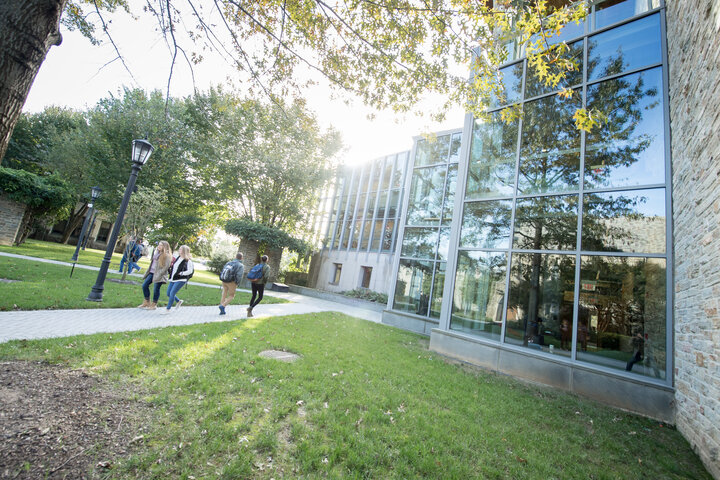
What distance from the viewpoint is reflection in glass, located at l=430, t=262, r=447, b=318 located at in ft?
40.3

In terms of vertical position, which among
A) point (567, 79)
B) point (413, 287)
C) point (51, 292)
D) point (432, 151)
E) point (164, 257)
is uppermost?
point (432, 151)

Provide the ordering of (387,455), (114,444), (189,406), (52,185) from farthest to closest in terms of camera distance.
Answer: (52,185), (189,406), (387,455), (114,444)

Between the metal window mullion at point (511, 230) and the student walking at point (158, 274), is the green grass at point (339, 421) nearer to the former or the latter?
the metal window mullion at point (511, 230)

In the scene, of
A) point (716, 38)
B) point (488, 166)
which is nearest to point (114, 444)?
point (716, 38)

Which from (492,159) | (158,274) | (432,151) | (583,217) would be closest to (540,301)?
(583,217)

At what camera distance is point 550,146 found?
7922mm

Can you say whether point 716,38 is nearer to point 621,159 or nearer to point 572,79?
point 621,159

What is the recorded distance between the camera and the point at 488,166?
357 inches

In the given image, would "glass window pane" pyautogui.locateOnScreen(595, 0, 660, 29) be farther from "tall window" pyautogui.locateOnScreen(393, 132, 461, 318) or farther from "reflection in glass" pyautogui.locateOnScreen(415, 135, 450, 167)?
"reflection in glass" pyautogui.locateOnScreen(415, 135, 450, 167)

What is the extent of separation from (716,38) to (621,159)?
122 inches

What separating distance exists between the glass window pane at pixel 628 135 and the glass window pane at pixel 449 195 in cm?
629

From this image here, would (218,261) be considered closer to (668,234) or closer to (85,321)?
(85,321)

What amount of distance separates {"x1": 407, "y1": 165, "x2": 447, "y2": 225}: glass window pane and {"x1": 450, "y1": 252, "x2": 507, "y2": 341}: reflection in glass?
5165mm

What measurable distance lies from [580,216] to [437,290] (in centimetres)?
643
